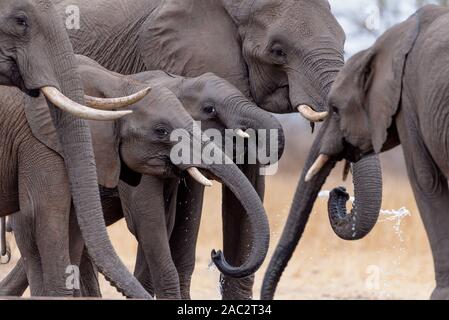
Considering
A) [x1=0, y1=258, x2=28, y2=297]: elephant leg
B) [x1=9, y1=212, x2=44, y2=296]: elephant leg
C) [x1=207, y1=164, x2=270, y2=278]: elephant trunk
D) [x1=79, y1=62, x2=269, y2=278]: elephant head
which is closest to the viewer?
[x1=207, y1=164, x2=270, y2=278]: elephant trunk

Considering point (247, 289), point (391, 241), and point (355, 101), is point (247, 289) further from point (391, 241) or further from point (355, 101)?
point (391, 241)

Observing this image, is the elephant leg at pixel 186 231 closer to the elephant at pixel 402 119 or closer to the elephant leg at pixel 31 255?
the elephant leg at pixel 31 255

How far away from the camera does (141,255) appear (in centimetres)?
902

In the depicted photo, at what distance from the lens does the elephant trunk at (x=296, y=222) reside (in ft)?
23.6

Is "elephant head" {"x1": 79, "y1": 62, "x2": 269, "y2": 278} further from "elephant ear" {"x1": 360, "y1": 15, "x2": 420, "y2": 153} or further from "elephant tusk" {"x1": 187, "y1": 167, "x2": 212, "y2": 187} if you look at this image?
"elephant ear" {"x1": 360, "y1": 15, "x2": 420, "y2": 153}

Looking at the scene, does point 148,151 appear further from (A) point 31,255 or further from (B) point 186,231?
(B) point 186,231

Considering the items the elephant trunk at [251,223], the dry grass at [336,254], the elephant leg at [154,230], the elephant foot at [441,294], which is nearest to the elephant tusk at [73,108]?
the elephant trunk at [251,223]

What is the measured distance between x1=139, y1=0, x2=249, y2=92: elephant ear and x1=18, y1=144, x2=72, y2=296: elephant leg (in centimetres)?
145

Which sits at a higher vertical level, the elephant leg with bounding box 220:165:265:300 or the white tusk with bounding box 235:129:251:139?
the white tusk with bounding box 235:129:251:139

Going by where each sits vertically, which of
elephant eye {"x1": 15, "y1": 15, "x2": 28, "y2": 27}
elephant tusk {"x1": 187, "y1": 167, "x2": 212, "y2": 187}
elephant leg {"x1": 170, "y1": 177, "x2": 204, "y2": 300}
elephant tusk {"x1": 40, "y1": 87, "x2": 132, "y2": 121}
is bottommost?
elephant leg {"x1": 170, "y1": 177, "x2": 204, "y2": 300}

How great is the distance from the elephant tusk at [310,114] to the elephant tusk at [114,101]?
755mm

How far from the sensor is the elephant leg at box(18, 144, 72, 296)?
7.83 m

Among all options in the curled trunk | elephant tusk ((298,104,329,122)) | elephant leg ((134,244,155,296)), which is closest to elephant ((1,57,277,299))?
elephant tusk ((298,104,329,122))

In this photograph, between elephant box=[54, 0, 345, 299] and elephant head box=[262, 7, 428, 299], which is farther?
elephant box=[54, 0, 345, 299]
